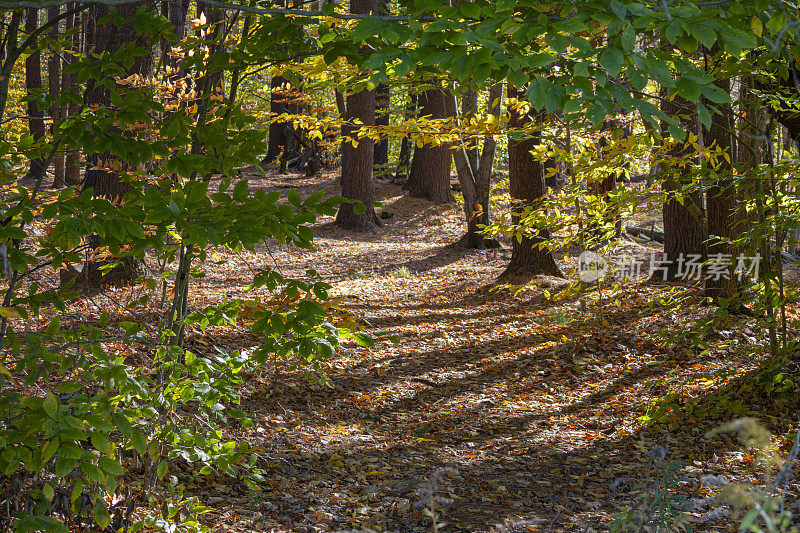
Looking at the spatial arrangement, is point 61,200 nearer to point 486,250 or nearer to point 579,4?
point 579,4

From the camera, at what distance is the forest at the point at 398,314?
200 cm

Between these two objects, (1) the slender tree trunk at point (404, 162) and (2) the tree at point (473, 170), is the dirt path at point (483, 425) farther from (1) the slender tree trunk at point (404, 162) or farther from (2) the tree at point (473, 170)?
(1) the slender tree trunk at point (404, 162)

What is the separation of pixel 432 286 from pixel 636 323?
3478mm

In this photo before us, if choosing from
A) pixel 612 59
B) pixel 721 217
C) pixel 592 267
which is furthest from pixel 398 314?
pixel 612 59

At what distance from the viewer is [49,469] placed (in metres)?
2.70

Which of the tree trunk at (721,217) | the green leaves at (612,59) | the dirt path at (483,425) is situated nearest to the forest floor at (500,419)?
the dirt path at (483,425)

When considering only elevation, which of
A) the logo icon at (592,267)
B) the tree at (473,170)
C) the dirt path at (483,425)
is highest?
the tree at (473,170)

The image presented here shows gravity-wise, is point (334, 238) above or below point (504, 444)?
above

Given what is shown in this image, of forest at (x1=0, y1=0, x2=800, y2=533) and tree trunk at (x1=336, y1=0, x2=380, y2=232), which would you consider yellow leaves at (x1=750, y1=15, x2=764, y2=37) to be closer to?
forest at (x1=0, y1=0, x2=800, y2=533)

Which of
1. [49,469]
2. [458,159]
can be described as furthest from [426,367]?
[458,159]

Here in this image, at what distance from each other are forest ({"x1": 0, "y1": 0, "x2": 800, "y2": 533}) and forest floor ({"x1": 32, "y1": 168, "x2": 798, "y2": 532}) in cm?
3

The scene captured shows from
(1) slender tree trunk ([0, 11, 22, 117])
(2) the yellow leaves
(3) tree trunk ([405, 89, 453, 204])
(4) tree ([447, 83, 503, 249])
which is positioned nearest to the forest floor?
(2) the yellow leaves

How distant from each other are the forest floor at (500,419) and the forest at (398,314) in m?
0.03

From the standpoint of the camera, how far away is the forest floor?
344cm
